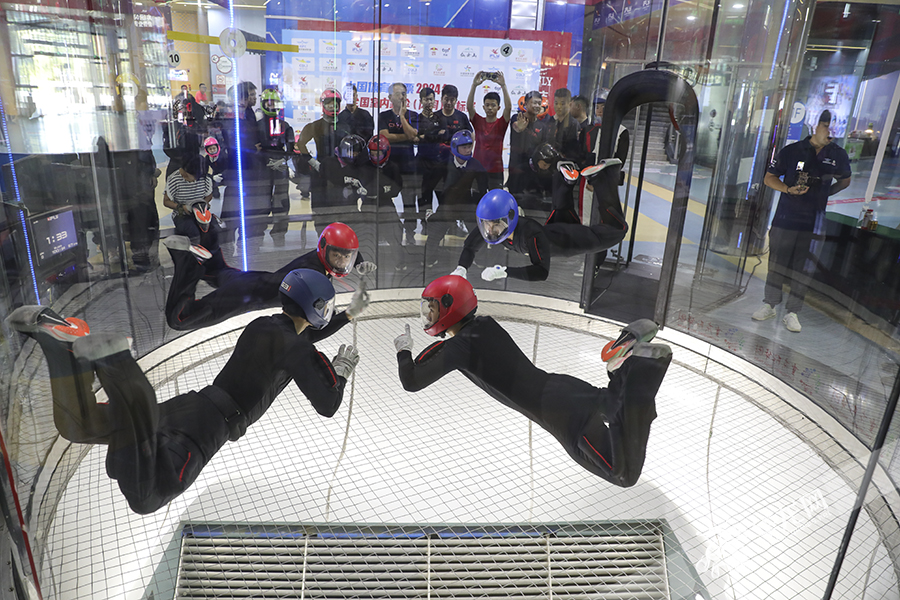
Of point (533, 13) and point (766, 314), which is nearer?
point (533, 13)

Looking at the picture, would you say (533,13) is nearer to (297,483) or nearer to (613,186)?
(613,186)

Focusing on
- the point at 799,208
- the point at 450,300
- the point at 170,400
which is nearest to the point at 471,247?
the point at 450,300

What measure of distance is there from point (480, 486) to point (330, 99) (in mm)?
3441

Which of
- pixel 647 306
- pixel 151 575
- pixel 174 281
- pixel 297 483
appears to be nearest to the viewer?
pixel 151 575

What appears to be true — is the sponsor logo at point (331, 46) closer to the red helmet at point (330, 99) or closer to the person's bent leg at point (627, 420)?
the red helmet at point (330, 99)

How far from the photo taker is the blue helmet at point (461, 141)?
13.6ft

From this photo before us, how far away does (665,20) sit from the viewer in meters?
3.45

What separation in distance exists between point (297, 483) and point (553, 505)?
1.16 metres

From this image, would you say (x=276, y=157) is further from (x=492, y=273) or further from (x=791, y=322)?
(x=791, y=322)

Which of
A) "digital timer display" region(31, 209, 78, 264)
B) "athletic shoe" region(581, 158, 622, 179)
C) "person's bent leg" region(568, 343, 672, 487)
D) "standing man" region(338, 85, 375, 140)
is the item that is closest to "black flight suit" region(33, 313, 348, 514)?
"digital timer display" region(31, 209, 78, 264)

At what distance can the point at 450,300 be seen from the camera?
8.34 ft

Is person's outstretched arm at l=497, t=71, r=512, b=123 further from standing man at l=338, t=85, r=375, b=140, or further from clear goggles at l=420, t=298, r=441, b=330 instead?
clear goggles at l=420, t=298, r=441, b=330

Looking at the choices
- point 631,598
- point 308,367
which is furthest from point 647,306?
point 308,367

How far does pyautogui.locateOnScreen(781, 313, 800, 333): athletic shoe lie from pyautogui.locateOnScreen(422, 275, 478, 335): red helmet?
8.83 feet
